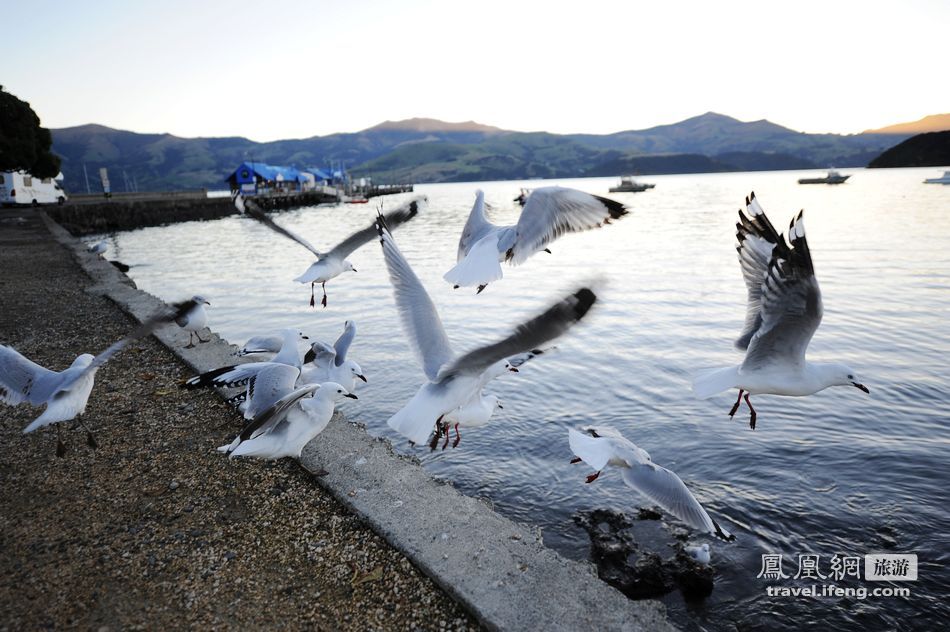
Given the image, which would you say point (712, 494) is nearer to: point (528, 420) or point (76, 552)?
point (528, 420)

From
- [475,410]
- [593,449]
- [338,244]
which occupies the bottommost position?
[593,449]

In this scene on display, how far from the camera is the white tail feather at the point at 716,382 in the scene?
3758 mm

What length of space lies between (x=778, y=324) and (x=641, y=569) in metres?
2.15

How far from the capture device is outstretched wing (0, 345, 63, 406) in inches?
182

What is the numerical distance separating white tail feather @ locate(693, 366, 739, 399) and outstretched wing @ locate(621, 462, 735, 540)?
0.78 m

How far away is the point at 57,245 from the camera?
20.0m

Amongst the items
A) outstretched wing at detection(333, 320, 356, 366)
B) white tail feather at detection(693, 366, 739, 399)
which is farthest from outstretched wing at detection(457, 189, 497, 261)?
white tail feather at detection(693, 366, 739, 399)

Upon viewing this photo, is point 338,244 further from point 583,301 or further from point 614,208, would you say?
point 583,301

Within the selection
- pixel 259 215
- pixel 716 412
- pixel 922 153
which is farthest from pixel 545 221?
pixel 922 153

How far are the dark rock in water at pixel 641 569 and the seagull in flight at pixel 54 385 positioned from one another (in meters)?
4.07

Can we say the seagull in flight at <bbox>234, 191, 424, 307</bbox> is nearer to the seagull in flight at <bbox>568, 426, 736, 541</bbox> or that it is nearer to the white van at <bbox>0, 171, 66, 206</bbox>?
the seagull in flight at <bbox>568, 426, 736, 541</bbox>

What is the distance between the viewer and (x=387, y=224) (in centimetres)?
512

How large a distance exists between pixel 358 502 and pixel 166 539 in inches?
48.5

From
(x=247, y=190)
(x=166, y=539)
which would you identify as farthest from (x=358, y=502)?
(x=247, y=190)
